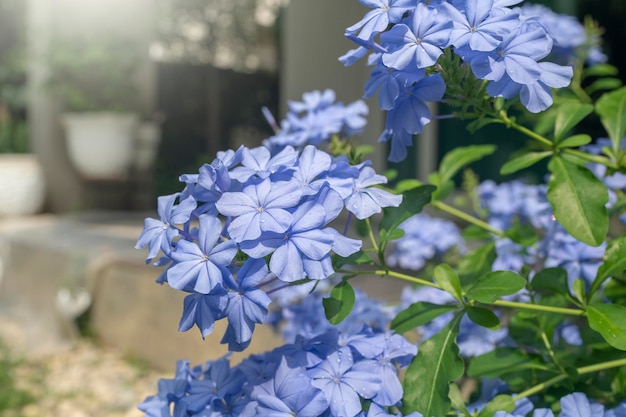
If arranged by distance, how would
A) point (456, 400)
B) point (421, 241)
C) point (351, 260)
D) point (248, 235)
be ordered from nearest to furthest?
point (248, 235) → point (351, 260) → point (456, 400) → point (421, 241)

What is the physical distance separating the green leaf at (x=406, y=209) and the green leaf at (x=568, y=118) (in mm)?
195

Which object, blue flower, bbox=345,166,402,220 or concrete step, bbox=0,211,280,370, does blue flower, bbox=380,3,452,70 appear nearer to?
blue flower, bbox=345,166,402,220

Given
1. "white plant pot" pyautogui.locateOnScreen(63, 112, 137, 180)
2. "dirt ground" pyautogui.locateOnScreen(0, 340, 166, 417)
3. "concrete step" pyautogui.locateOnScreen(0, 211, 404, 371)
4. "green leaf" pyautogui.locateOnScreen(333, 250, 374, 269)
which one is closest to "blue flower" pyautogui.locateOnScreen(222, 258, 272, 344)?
"green leaf" pyautogui.locateOnScreen(333, 250, 374, 269)

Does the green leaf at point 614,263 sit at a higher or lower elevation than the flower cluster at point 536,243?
higher

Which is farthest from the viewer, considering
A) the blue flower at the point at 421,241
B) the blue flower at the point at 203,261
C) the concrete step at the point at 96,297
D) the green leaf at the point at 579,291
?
the concrete step at the point at 96,297

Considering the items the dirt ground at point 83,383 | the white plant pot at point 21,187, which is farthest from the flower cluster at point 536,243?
the white plant pot at point 21,187

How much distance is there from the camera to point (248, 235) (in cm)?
70

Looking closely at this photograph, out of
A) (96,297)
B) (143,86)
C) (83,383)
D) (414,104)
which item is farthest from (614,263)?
(143,86)

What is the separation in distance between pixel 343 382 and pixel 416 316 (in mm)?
171

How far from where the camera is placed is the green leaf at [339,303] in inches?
32.2

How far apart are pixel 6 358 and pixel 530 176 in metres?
2.49

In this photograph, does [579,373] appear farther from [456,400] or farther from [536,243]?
[536,243]

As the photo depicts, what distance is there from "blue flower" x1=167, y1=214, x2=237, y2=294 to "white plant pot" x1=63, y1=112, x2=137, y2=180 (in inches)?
195

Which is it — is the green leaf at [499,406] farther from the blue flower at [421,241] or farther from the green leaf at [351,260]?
the blue flower at [421,241]
